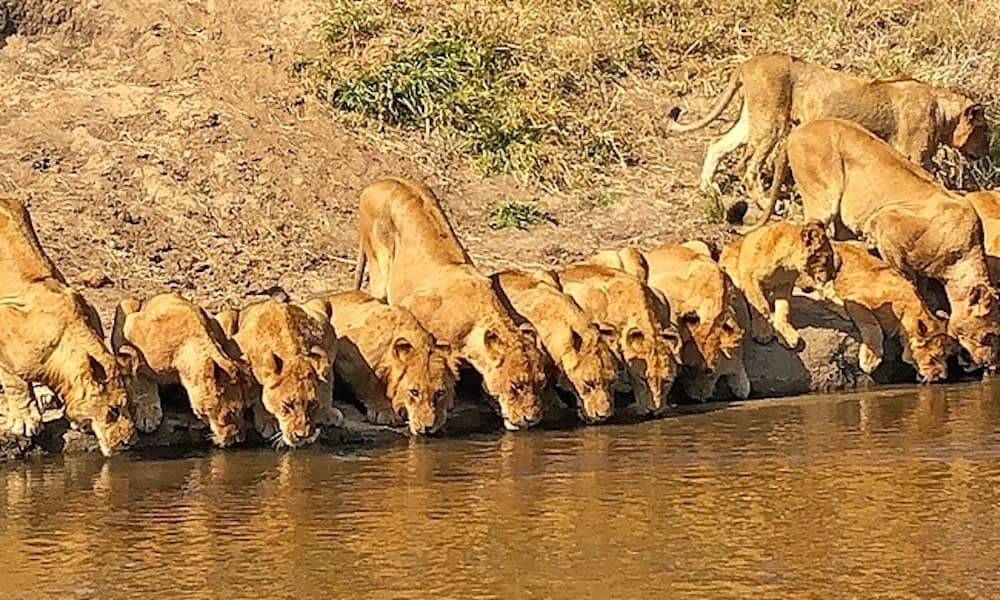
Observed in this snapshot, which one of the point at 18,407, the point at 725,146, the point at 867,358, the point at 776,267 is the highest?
the point at 725,146

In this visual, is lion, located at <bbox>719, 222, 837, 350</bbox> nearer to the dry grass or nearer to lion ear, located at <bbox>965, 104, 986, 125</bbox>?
the dry grass

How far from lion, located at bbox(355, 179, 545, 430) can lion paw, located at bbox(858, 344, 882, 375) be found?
105 inches

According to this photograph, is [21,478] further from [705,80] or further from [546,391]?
[705,80]

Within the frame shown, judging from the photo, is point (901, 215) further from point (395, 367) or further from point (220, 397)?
point (220, 397)

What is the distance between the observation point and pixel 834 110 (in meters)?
16.4

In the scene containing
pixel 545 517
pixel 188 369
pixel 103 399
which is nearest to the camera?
pixel 545 517

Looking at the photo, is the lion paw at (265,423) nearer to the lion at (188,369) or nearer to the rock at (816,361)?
the lion at (188,369)

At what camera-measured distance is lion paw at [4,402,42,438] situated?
32.7 ft

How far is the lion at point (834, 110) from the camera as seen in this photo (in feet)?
54.1

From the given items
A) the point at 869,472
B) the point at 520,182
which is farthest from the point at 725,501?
the point at 520,182

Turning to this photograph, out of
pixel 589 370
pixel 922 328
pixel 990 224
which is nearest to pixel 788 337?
pixel 922 328

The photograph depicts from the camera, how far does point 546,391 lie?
11258 mm

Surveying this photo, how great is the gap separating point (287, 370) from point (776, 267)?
357 centimetres

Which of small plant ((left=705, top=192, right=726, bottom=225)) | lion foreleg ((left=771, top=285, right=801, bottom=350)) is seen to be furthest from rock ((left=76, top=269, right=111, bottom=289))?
small plant ((left=705, top=192, right=726, bottom=225))
